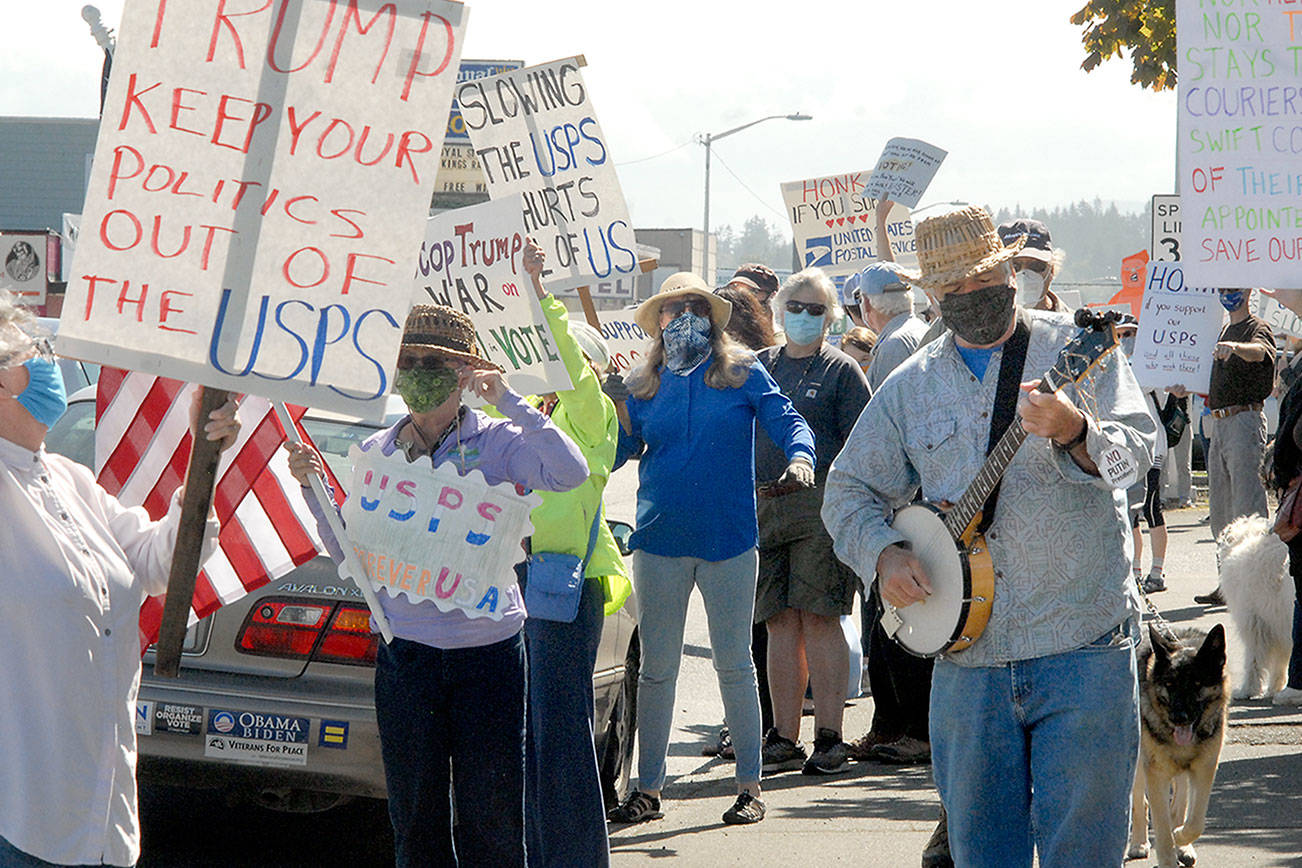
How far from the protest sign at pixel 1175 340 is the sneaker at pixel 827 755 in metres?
4.95

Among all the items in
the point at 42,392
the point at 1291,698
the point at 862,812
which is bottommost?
the point at 862,812

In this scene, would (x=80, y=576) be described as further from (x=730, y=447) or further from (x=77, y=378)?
(x=77, y=378)

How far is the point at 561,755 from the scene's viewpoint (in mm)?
5457

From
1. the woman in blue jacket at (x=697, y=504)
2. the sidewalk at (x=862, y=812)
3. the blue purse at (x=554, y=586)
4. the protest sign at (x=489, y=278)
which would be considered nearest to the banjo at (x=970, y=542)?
the blue purse at (x=554, y=586)

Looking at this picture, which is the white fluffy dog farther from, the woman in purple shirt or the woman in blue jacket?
the woman in purple shirt

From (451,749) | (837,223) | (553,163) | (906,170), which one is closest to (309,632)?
(451,749)

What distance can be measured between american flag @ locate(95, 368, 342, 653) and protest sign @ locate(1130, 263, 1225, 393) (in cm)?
818

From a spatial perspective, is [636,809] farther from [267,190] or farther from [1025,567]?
[267,190]

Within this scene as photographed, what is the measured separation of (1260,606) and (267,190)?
7.01 m

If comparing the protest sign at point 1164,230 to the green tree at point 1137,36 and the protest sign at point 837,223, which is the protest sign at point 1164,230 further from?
the protest sign at point 837,223

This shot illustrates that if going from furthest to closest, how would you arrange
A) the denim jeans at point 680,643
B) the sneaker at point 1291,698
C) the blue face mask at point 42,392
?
the sneaker at point 1291,698 < the denim jeans at point 680,643 < the blue face mask at point 42,392

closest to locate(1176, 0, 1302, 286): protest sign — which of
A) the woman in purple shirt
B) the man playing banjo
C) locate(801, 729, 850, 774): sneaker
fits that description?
the man playing banjo

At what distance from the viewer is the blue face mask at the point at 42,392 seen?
3.72 m

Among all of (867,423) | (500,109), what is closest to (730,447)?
(500,109)
